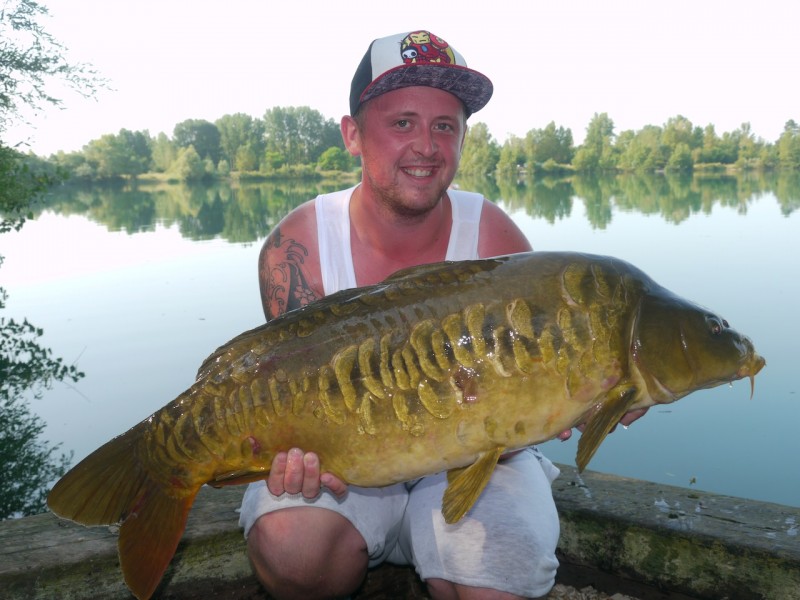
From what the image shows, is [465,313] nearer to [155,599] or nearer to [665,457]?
[155,599]

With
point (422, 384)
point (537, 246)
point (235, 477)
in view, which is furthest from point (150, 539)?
point (537, 246)

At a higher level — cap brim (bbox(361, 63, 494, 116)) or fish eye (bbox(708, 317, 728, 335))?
cap brim (bbox(361, 63, 494, 116))

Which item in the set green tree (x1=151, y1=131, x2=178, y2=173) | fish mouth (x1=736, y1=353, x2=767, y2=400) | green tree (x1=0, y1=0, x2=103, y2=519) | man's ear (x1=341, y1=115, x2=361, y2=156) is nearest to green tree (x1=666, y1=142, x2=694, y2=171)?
green tree (x1=151, y1=131, x2=178, y2=173)

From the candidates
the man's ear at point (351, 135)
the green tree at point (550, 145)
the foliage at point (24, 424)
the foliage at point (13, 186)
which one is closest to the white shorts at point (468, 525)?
the man's ear at point (351, 135)

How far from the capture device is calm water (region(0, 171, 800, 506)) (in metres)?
4.43

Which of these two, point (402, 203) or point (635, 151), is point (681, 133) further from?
point (402, 203)

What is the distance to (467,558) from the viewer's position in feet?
5.51

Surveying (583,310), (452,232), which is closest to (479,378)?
(583,310)

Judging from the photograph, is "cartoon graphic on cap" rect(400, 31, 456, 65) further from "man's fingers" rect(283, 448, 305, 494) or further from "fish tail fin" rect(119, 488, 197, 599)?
"fish tail fin" rect(119, 488, 197, 599)

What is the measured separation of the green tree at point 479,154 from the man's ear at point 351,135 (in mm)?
55399

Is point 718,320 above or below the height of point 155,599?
above

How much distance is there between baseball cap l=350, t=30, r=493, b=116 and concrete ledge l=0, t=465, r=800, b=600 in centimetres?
125

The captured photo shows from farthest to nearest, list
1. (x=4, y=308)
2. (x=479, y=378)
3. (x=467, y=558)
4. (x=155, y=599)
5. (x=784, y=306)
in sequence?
(x=4, y=308) → (x=784, y=306) → (x=155, y=599) → (x=467, y=558) → (x=479, y=378)

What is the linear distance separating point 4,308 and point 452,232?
27.3 feet
